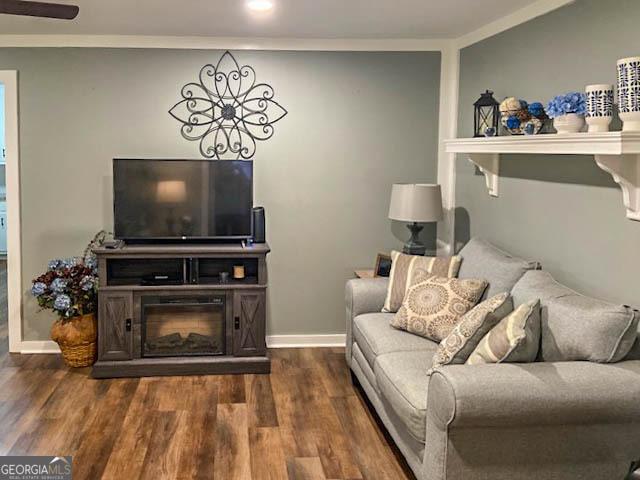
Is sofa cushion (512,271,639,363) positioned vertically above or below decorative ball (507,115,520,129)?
below

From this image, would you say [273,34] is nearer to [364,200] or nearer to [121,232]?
[364,200]

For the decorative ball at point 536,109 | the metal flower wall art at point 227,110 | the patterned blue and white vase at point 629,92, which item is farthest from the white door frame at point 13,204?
the patterned blue and white vase at point 629,92

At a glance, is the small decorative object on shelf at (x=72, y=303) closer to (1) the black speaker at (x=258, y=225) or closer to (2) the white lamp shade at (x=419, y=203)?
(1) the black speaker at (x=258, y=225)

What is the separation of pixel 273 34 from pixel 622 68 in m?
2.66

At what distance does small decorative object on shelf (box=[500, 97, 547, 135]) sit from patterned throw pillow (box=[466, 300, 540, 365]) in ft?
3.36

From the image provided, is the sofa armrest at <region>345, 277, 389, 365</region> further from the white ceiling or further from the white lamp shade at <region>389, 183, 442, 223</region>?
the white ceiling

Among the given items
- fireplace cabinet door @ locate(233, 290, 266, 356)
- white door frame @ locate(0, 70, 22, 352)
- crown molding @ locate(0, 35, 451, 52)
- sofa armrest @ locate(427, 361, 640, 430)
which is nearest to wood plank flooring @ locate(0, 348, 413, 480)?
fireplace cabinet door @ locate(233, 290, 266, 356)

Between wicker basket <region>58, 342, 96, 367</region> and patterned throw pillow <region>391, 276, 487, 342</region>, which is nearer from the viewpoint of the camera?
patterned throw pillow <region>391, 276, 487, 342</region>

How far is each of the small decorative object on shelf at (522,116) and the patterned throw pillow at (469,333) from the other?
976 millimetres

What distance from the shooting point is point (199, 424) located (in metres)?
3.88

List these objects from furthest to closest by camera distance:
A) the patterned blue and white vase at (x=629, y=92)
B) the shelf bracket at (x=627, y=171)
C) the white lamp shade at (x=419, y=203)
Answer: the white lamp shade at (x=419, y=203) → the shelf bracket at (x=627, y=171) → the patterned blue and white vase at (x=629, y=92)

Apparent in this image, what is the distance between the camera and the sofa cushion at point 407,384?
295 cm

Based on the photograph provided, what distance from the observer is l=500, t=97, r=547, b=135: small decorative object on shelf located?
3607 mm

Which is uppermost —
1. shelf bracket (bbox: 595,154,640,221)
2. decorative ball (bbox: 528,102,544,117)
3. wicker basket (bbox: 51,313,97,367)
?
decorative ball (bbox: 528,102,544,117)
